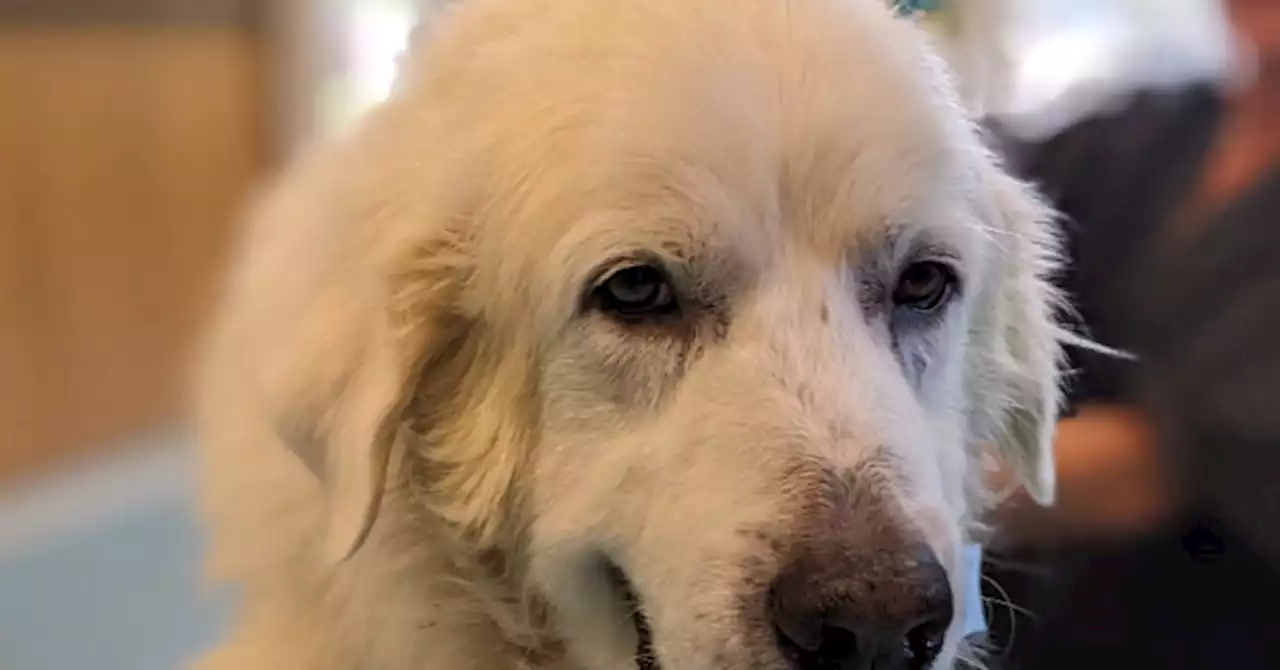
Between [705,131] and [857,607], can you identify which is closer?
[857,607]

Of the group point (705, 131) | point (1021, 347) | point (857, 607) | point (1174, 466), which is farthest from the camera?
point (1174, 466)

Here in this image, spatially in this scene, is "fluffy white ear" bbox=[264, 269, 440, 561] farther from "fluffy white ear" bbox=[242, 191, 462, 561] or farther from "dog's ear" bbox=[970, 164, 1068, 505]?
"dog's ear" bbox=[970, 164, 1068, 505]

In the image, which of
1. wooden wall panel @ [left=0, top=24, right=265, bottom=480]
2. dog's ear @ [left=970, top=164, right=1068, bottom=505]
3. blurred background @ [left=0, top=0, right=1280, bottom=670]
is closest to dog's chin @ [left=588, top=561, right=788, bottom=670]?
dog's ear @ [left=970, top=164, right=1068, bottom=505]

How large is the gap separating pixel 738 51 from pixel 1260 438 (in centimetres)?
66

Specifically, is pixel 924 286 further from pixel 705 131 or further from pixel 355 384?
pixel 355 384

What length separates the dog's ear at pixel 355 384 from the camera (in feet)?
3.25

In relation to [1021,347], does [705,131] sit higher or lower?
higher

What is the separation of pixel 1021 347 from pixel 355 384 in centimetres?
55

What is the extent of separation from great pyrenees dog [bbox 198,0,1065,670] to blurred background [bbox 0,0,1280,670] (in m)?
0.94

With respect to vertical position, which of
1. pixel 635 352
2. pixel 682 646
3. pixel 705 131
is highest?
pixel 705 131

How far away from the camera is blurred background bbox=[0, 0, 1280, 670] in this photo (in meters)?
2.36

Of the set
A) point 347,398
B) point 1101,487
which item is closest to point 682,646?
point 347,398

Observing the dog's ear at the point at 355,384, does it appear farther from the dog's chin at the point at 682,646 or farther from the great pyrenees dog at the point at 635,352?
the dog's chin at the point at 682,646

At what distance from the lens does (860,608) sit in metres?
0.81
